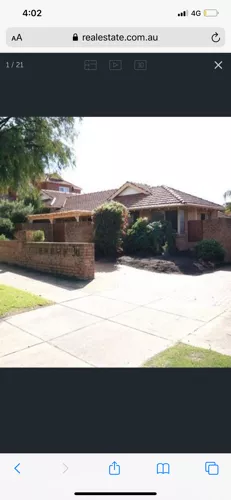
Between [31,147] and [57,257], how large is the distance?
3.79m

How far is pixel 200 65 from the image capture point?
2141mm

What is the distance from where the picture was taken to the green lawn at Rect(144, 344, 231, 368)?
133 inches

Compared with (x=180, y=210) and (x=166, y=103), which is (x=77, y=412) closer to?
(x=166, y=103)

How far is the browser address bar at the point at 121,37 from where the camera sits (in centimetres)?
199

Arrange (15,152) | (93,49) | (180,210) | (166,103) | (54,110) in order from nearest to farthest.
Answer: (93,49), (166,103), (54,110), (15,152), (180,210)

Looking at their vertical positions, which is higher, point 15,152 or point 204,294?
point 15,152

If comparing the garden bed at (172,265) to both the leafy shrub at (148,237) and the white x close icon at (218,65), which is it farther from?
the white x close icon at (218,65)

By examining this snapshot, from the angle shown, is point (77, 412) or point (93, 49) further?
point (93, 49)

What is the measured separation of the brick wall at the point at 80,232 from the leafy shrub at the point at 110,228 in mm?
1144

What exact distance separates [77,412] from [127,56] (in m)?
2.57

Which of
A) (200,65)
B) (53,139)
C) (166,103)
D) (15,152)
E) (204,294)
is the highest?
(53,139)
